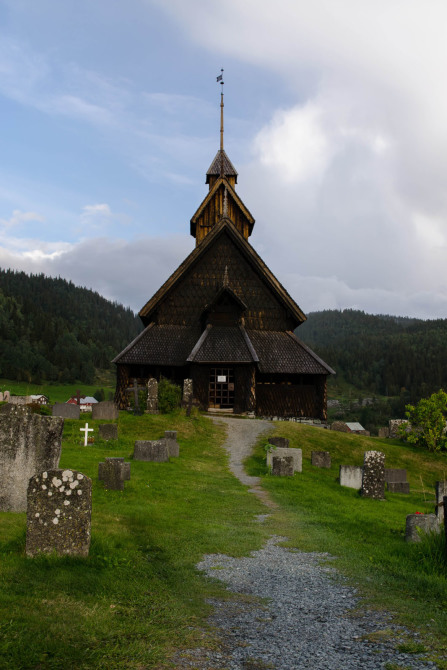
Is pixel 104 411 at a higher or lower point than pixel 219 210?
lower

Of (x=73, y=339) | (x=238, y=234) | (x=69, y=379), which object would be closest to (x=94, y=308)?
(x=73, y=339)

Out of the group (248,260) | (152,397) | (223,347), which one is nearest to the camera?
(152,397)

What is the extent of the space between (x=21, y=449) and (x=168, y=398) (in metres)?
16.3

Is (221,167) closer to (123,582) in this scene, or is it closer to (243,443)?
(243,443)

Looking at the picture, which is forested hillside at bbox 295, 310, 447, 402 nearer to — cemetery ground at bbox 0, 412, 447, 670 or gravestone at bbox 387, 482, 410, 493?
gravestone at bbox 387, 482, 410, 493

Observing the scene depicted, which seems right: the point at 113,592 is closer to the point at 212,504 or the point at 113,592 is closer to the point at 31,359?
the point at 212,504

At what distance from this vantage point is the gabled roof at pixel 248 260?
31984 millimetres

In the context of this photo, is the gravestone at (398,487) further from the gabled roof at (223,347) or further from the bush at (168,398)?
the gabled roof at (223,347)

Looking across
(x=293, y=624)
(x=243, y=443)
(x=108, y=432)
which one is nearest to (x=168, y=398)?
(x=243, y=443)

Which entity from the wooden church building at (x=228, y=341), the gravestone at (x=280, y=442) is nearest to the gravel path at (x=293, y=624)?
the gravestone at (x=280, y=442)

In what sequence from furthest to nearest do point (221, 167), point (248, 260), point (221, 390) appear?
point (221, 167) → point (248, 260) → point (221, 390)

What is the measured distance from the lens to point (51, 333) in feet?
472

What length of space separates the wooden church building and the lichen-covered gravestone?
20.9 m

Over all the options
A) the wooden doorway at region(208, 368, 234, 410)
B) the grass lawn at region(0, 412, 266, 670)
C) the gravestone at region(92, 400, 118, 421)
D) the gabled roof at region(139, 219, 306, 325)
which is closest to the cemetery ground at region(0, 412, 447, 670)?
the grass lawn at region(0, 412, 266, 670)
